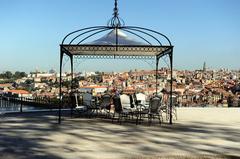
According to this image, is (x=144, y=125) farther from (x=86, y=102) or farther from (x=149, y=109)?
(x=86, y=102)

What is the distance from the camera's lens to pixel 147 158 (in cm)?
639

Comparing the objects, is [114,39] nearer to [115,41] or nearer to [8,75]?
[115,41]

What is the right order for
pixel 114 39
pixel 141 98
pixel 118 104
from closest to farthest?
1. pixel 118 104
2. pixel 114 39
3. pixel 141 98

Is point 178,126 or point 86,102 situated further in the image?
point 86,102

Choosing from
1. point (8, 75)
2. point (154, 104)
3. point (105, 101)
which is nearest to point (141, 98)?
point (105, 101)

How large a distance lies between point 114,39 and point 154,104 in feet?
7.22

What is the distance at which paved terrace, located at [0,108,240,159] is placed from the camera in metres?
6.80

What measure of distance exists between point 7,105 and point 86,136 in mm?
6940

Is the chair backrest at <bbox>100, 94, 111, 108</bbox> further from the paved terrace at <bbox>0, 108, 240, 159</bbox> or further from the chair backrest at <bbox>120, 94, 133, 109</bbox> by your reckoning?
the paved terrace at <bbox>0, 108, 240, 159</bbox>

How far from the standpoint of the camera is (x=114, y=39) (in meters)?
11.5

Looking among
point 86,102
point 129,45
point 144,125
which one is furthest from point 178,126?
point 86,102

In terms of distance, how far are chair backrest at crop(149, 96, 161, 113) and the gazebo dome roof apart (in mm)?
1681

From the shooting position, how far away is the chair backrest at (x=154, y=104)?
10719 mm

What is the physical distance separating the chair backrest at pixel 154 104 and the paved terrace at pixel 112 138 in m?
0.61
